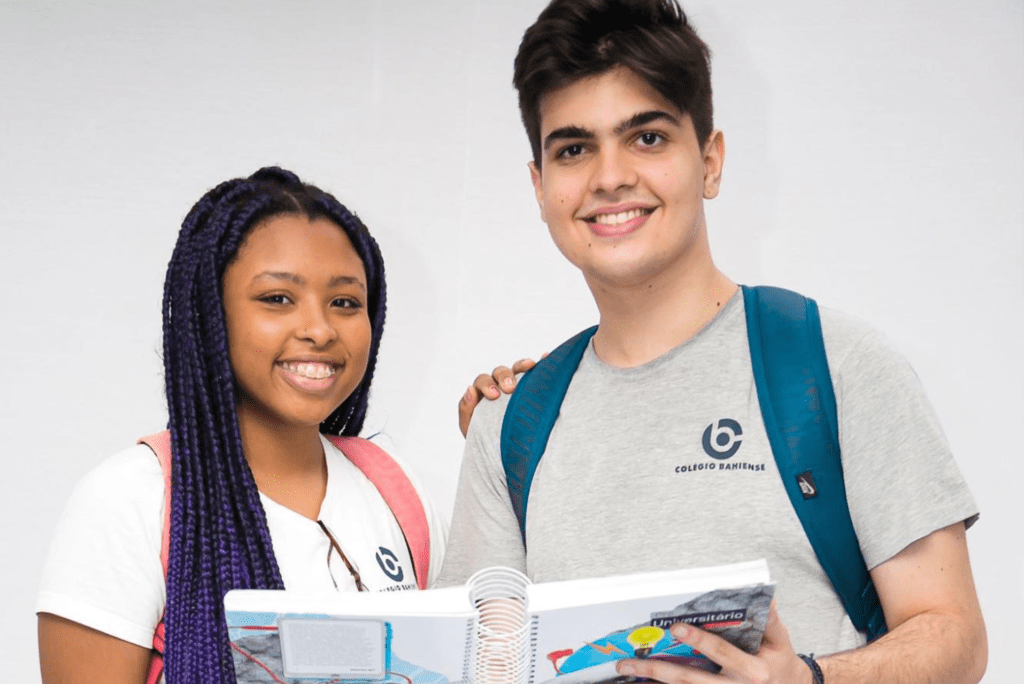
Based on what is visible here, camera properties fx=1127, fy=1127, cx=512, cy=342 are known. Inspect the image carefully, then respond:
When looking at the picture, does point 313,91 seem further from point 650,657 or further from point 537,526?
point 650,657

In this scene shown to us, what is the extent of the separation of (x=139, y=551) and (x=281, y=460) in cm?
30

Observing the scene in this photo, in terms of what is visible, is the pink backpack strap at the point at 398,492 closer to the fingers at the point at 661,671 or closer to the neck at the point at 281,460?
the neck at the point at 281,460

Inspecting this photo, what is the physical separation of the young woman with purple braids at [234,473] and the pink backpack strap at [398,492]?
0.01 meters

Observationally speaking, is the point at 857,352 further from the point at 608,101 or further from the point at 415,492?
the point at 415,492

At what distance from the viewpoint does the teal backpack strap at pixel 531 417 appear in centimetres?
165

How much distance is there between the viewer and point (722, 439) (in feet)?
4.95

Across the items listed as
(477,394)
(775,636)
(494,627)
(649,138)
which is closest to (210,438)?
(477,394)

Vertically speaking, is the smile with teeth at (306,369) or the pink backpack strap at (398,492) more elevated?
the smile with teeth at (306,369)

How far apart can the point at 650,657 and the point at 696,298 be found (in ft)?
1.98

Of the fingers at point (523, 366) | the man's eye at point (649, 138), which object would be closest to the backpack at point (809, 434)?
the man's eye at point (649, 138)

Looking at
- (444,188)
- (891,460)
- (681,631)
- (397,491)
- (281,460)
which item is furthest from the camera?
(444,188)

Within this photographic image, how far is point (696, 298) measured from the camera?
1.63 metres

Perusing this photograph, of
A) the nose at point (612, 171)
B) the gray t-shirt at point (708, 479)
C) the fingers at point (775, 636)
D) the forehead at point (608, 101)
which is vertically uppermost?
the forehead at point (608, 101)

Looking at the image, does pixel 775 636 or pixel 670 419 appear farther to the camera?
pixel 670 419
